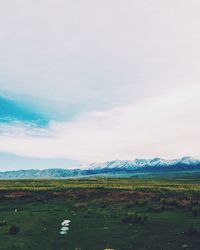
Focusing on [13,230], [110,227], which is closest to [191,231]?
[110,227]

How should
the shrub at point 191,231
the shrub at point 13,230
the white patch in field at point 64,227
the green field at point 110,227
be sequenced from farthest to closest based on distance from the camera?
the white patch in field at point 64,227, the shrub at point 13,230, the shrub at point 191,231, the green field at point 110,227

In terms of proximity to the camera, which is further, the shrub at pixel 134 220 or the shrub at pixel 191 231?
the shrub at pixel 134 220

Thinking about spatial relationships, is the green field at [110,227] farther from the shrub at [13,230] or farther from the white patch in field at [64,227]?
the white patch in field at [64,227]

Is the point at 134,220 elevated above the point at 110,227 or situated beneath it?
elevated above

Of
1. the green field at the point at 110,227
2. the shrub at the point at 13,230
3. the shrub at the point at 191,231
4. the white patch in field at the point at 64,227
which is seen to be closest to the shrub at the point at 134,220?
the green field at the point at 110,227

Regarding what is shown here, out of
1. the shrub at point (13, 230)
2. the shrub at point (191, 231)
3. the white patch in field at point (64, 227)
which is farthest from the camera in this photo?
the white patch in field at point (64, 227)

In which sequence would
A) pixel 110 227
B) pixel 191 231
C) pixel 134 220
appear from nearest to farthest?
pixel 191 231 → pixel 110 227 → pixel 134 220

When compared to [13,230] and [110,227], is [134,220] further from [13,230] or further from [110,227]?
[13,230]

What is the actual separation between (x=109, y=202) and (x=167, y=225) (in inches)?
1000

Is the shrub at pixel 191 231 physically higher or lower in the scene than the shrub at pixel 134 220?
lower

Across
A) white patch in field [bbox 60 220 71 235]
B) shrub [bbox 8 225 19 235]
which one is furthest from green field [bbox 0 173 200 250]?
white patch in field [bbox 60 220 71 235]

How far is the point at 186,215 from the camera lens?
4697cm

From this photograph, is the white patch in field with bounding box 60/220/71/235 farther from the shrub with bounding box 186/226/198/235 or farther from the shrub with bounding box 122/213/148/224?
the shrub with bounding box 186/226/198/235

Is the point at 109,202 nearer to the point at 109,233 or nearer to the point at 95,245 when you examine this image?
the point at 109,233
